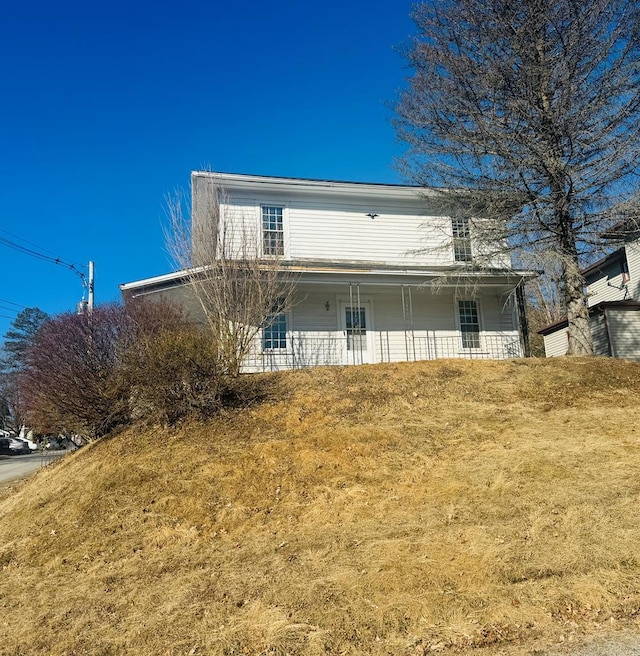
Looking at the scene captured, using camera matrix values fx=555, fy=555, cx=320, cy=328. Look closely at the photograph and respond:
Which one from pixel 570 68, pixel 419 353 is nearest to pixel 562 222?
pixel 570 68

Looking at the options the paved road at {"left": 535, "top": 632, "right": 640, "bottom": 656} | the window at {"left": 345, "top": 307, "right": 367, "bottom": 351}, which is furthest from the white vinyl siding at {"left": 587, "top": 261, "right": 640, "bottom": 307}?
the paved road at {"left": 535, "top": 632, "right": 640, "bottom": 656}

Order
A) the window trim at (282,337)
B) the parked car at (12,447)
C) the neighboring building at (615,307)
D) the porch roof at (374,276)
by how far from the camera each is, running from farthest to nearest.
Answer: the parked car at (12,447) → the neighboring building at (615,307) → the window trim at (282,337) → the porch roof at (374,276)

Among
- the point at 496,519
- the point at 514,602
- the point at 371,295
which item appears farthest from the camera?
the point at 371,295

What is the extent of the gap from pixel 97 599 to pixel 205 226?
9771 millimetres

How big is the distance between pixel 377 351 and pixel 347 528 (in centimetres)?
1015

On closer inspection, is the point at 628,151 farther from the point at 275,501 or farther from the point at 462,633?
the point at 462,633

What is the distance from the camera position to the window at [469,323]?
16.9m

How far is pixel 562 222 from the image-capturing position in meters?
13.4

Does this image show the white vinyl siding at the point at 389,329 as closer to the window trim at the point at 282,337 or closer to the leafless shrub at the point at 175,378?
the window trim at the point at 282,337

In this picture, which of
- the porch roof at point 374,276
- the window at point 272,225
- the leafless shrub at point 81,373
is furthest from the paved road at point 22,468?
the window at point 272,225

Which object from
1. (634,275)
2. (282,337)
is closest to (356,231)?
(282,337)

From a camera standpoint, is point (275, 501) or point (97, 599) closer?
point (97, 599)

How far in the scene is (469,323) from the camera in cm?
1697

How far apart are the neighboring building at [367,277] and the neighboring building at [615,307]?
7.78 ft
